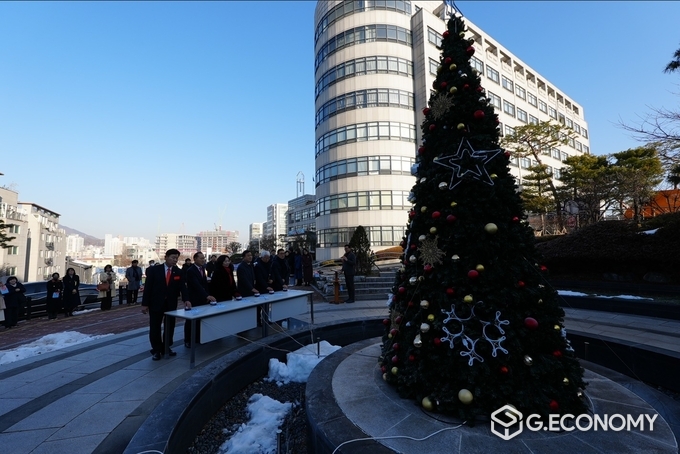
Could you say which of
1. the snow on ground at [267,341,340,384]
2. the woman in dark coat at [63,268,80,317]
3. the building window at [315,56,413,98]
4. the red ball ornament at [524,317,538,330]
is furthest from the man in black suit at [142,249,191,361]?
the building window at [315,56,413,98]

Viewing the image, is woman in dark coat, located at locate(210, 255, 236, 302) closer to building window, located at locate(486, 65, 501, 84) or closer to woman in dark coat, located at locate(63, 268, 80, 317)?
woman in dark coat, located at locate(63, 268, 80, 317)

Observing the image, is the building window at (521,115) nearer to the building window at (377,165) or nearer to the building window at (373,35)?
the building window at (373,35)

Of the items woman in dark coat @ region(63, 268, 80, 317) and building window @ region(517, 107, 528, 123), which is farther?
building window @ region(517, 107, 528, 123)

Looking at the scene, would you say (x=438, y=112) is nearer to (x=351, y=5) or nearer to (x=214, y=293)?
(x=214, y=293)

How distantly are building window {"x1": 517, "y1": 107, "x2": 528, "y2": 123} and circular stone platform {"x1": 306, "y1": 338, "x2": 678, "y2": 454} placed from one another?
4839cm

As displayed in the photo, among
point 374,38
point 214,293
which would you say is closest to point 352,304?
point 214,293

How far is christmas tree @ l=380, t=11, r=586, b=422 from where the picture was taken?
2801 millimetres

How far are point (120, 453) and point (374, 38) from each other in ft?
120

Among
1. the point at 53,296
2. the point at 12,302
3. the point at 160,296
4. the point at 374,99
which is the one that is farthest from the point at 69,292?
the point at 374,99

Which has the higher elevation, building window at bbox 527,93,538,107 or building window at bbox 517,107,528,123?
building window at bbox 527,93,538,107

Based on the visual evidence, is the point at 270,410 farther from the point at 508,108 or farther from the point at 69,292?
the point at 508,108

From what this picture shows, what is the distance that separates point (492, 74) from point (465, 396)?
46.0m

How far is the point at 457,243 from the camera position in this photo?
10.5ft

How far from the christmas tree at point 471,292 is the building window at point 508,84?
4626 cm
